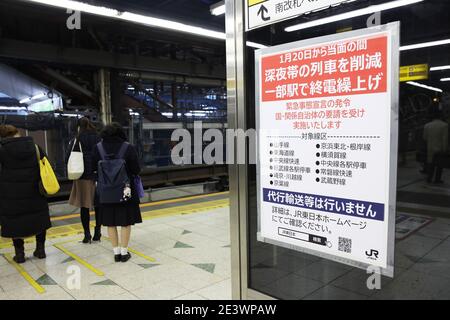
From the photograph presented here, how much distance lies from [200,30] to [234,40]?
4.32m

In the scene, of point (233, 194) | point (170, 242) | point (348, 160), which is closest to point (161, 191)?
point (170, 242)

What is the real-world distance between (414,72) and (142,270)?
2.92 m

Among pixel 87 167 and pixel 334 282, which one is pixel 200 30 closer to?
pixel 87 167

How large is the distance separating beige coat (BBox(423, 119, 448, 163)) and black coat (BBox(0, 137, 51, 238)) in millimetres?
3445

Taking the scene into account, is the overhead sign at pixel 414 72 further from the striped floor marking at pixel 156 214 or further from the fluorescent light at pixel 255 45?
the striped floor marking at pixel 156 214

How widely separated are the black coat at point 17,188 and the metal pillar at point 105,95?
5.26 meters

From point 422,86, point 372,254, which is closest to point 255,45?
point 422,86

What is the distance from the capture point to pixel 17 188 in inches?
136

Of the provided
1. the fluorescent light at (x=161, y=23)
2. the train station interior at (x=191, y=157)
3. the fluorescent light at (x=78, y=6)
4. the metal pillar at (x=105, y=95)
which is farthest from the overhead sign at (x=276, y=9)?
the metal pillar at (x=105, y=95)

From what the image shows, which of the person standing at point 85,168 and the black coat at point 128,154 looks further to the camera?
the person standing at point 85,168

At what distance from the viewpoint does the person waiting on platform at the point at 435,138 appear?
1166 millimetres

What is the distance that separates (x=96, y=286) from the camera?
3.04 metres

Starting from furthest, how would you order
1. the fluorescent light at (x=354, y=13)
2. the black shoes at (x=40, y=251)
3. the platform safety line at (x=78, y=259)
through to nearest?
the black shoes at (x=40, y=251)
the platform safety line at (x=78, y=259)
the fluorescent light at (x=354, y=13)

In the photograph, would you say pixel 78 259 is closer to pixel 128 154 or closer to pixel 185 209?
pixel 128 154
